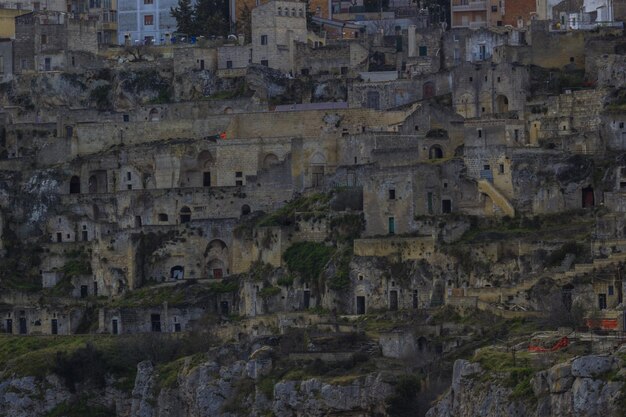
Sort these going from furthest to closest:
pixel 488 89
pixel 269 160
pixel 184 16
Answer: pixel 184 16 → pixel 269 160 → pixel 488 89

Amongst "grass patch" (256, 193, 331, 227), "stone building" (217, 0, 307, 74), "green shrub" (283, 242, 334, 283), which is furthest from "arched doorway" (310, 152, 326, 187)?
"stone building" (217, 0, 307, 74)

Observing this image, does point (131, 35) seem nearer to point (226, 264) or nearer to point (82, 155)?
point (82, 155)

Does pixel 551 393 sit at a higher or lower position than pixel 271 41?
lower

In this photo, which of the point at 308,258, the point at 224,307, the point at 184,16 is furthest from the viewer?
the point at 184,16

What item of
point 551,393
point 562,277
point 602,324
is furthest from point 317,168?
point 551,393

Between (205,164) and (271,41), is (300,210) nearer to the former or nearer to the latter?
(205,164)

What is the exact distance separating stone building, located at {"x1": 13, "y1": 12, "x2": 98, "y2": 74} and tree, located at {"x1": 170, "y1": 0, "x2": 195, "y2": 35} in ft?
15.0

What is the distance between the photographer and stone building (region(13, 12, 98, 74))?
438ft

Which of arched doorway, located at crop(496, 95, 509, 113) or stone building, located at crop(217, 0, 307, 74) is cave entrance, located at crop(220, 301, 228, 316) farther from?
stone building, located at crop(217, 0, 307, 74)

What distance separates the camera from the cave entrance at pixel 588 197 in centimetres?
11006

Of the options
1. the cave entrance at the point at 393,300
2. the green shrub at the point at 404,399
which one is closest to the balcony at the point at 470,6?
the cave entrance at the point at 393,300

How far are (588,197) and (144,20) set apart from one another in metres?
37.0

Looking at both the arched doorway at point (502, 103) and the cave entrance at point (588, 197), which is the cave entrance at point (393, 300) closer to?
the cave entrance at point (588, 197)

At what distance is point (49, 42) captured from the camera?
134m
